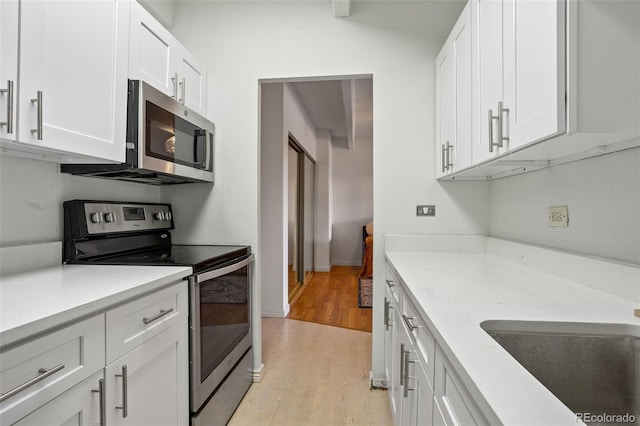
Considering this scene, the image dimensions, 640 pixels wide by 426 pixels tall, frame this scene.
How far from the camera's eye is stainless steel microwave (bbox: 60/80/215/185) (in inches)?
62.3

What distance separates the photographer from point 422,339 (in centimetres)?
103

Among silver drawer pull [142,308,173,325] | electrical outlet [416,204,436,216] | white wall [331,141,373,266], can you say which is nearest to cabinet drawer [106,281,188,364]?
silver drawer pull [142,308,173,325]

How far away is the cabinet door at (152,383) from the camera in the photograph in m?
1.10

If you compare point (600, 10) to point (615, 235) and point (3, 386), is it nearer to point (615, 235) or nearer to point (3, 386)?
point (615, 235)

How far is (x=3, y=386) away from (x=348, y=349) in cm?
235

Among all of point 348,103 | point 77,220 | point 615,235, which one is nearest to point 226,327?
point 77,220

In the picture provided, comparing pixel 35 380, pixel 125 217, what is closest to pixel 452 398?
pixel 35 380

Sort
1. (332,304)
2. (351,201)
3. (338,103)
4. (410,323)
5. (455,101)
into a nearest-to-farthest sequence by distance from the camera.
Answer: (410,323), (455,101), (332,304), (338,103), (351,201)

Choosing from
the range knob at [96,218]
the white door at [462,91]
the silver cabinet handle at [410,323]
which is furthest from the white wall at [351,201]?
the silver cabinet handle at [410,323]

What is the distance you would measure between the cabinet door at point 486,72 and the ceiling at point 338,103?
1.39m

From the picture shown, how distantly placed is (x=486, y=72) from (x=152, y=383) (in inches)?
67.4

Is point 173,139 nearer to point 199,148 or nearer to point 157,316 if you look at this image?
point 199,148

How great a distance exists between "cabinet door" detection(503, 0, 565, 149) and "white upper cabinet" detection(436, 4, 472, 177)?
1.40ft

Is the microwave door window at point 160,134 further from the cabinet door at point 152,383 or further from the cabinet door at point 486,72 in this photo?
the cabinet door at point 486,72
